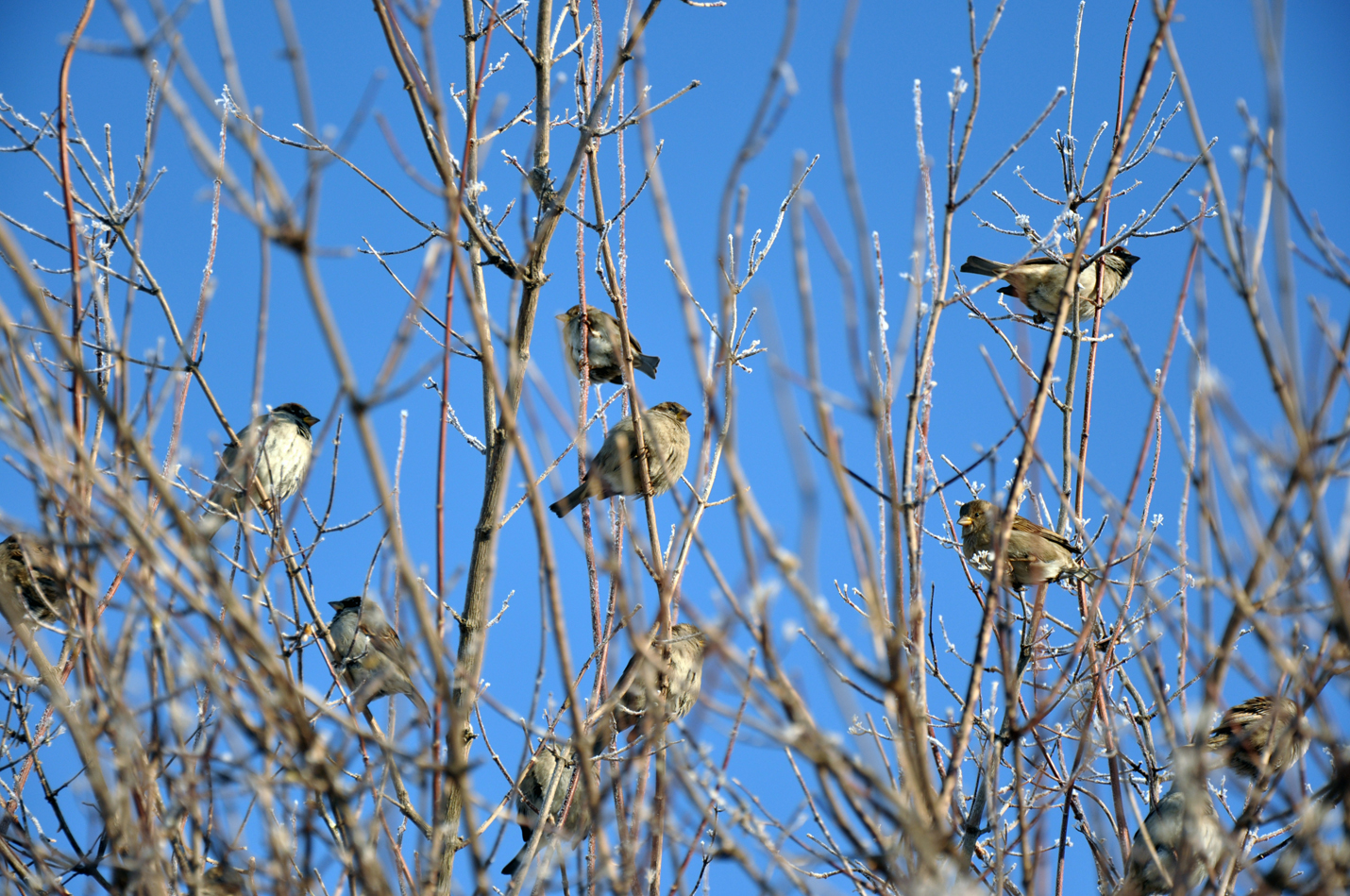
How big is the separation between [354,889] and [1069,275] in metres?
2.33

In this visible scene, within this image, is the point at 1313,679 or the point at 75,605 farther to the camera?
the point at 75,605

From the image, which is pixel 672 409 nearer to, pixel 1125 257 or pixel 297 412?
pixel 297 412

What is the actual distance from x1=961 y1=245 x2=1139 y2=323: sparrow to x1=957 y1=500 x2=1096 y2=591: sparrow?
1.74 metres

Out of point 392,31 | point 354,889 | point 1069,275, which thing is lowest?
point 354,889

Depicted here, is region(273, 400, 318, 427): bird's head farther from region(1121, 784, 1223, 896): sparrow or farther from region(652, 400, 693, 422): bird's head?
region(1121, 784, 1223, 896): sparrow

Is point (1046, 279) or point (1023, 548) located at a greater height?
point (1046, 279)

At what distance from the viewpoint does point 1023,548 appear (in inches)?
249

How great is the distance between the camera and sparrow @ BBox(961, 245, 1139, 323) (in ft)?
26.3

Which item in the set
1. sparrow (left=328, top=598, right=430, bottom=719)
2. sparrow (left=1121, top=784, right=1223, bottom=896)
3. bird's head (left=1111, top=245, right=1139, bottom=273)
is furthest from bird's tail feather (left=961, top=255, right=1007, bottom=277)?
sparrow (left=328, top=598, right=430, bottom=719)

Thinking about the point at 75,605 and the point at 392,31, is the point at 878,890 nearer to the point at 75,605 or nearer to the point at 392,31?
the point at 75,605

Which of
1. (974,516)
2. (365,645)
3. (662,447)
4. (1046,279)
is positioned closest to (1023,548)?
(974,516)

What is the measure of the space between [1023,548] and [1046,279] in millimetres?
2799

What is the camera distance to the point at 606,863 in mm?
2115

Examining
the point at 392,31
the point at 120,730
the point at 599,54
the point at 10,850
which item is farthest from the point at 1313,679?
the point at 599,54
